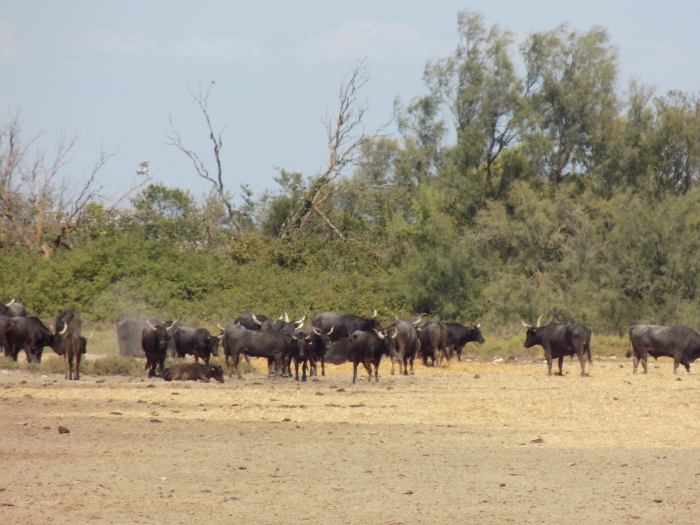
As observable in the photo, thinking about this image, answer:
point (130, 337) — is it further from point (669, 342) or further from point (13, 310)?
point (669, 342)

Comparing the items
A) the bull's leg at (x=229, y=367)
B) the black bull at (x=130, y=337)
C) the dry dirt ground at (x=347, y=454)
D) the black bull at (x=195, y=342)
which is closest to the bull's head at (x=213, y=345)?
the black bull at (x=195, y=342)

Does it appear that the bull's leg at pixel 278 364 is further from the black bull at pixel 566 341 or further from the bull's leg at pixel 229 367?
the black bull at pixel 566 341

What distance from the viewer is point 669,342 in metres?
23.1

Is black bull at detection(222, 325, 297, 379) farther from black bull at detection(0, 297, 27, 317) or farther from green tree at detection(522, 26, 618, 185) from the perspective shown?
green tree at detection(522, 26, 618, 185)

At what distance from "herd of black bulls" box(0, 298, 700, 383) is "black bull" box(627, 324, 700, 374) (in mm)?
24

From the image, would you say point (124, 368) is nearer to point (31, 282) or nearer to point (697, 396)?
point (697, 396)

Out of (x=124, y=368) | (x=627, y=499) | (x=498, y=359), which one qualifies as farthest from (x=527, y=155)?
(x=627, y=499)

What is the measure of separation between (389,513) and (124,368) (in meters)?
15.5

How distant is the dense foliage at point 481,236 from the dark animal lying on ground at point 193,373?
16.6 metres

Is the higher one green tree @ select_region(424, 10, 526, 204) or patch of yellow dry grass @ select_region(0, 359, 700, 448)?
green tree @ select_region(424, 10, 526, 204)

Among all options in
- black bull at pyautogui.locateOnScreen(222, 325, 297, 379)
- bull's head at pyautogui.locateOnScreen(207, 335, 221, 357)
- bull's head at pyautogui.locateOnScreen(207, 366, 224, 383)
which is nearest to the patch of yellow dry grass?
bull's head at pyautogui.locateOnScreen(207, 366, 224, 383)

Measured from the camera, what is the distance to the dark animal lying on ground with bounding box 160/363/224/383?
2009 centimetres

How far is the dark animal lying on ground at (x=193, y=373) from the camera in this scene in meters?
20.1

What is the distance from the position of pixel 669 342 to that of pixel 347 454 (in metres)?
14.4
